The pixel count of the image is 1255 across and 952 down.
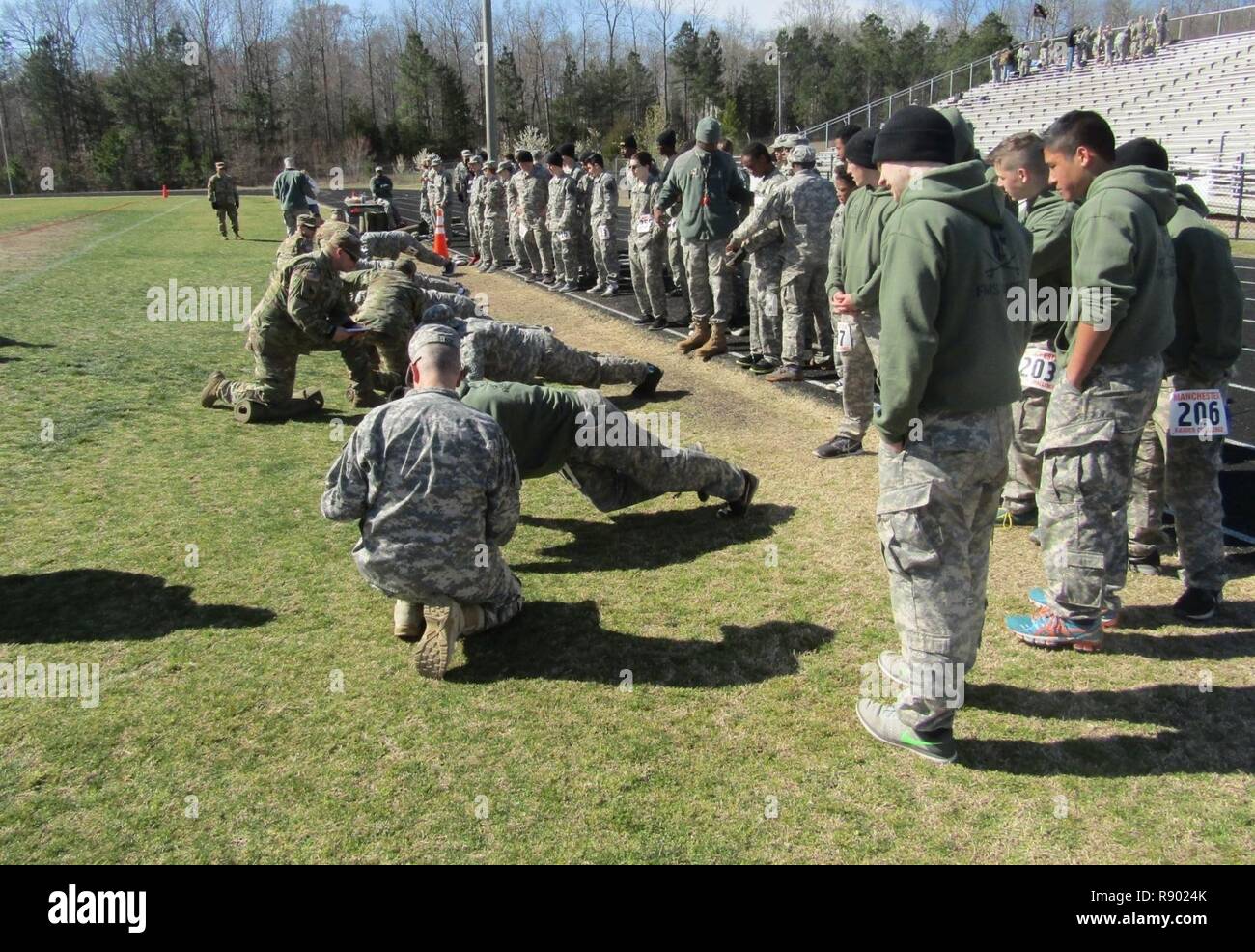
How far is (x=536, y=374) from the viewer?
332 inches

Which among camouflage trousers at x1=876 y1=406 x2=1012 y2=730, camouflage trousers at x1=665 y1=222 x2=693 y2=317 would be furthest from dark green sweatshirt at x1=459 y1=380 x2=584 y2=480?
camouflage trousers at x1=665 y1=222 x2=693 y2=317

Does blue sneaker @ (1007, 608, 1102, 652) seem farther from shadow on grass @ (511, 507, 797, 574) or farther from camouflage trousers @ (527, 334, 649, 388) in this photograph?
camouflage trousers @ (527, 334, 649, 388)

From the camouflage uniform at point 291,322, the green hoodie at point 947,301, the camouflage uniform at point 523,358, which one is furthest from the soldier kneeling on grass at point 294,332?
the green hoodie at point 947,301

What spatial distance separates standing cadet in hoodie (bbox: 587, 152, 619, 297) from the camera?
48.0ft

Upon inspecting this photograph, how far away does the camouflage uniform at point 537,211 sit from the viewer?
16750 mm

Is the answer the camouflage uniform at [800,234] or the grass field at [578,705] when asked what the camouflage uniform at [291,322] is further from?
the camouflage uniform at [800,234]

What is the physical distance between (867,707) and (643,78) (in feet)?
264

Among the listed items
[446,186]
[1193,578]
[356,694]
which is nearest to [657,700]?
[356,694]

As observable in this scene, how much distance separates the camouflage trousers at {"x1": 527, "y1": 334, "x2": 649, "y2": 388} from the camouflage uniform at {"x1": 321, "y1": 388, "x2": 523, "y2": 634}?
376 centimetres

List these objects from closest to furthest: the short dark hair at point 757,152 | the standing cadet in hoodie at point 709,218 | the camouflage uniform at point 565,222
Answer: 1. the short dark hair at point 757,152
2. the standing cadet in hoodie at point 709,218
3. the camouflage uniform at point 565,222

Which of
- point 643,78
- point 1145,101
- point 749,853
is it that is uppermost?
point 643,78

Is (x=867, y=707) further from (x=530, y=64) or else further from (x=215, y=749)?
(x=530, y=64)

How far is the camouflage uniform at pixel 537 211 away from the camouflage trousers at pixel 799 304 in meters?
8.44

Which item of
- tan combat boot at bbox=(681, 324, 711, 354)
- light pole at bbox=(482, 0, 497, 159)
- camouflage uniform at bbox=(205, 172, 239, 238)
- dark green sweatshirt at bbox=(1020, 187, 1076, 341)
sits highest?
light pole at bbox=(482, 0, 497, 159)
